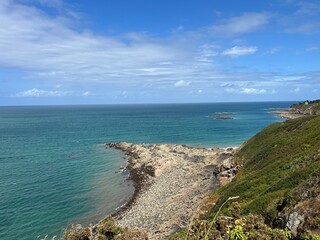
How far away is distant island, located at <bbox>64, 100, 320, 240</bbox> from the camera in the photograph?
36.4 ft

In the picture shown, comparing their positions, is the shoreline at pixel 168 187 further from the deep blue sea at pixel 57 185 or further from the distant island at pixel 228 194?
the deep blue sea at pixel 57 185

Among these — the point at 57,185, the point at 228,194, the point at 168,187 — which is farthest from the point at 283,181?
A: the point at 57,185

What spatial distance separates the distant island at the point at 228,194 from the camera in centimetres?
1109

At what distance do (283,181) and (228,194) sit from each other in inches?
289

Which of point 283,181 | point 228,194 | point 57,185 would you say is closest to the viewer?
point 283,181

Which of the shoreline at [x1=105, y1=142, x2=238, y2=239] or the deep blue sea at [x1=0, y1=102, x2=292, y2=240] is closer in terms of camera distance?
the shoreline at [x1=105, y1=142, x2=238, y2=239]

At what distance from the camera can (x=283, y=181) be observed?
998 inches

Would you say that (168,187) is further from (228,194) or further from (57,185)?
(228,194)

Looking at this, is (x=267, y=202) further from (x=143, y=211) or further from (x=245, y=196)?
(x=143, y=211)

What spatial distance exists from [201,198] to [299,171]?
670 inches

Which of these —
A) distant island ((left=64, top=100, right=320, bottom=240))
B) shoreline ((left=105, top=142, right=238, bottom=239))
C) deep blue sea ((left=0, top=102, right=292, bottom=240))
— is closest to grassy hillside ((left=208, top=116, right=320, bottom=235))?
distant island ((left=64, top=100, right=320, bottom=240))

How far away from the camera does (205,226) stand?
994cm

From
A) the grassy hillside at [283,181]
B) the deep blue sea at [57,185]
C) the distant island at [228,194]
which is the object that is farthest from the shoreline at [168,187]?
the grassy hillside at [283,181]

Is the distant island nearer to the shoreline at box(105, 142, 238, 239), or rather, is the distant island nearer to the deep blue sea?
the shoreline at box(105, 142, 238, 239)
